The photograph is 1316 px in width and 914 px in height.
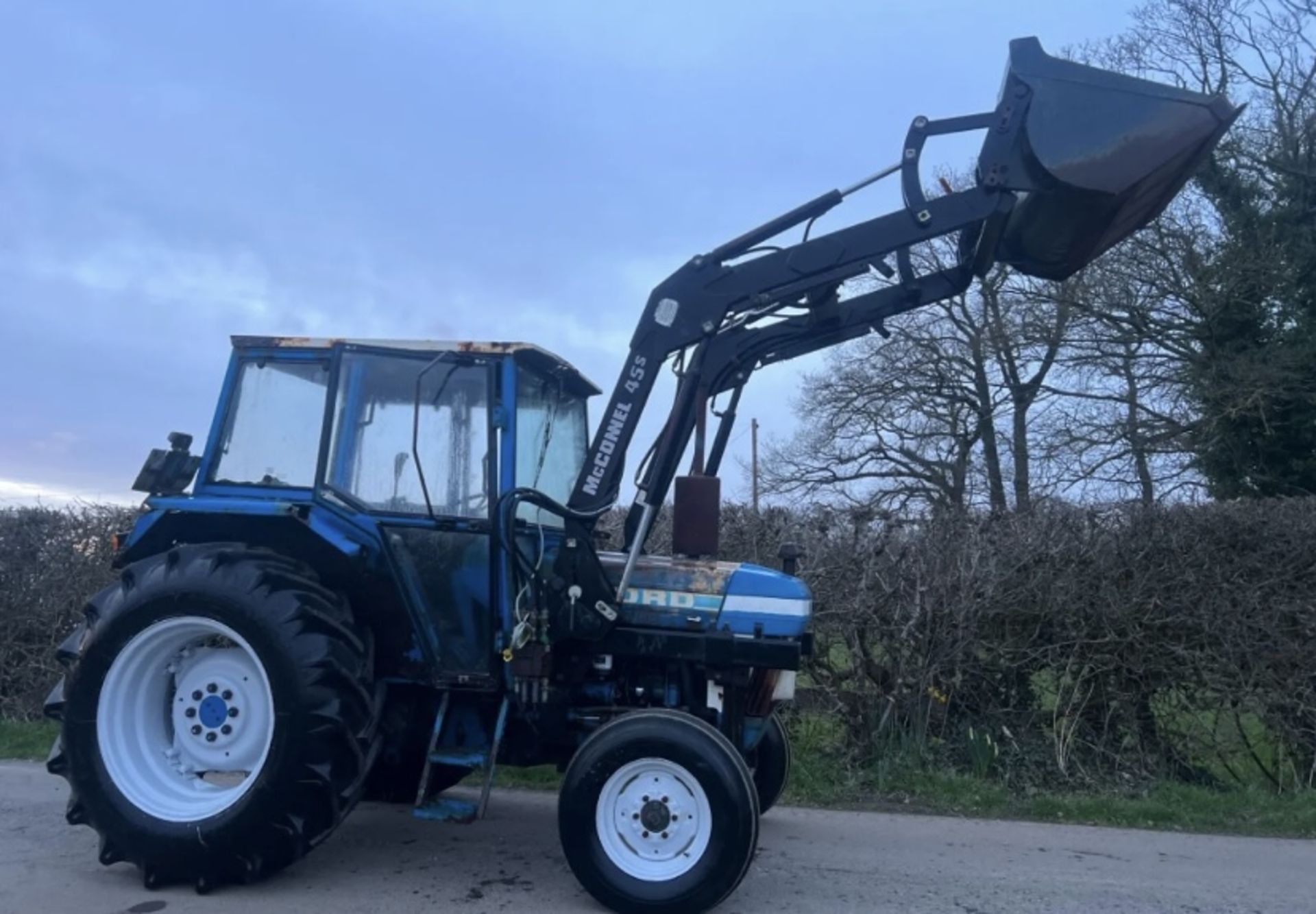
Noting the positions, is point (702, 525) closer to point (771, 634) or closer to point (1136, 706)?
point (771, 634)

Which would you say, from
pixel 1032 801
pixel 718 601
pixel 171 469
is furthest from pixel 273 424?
pixel 1032 801

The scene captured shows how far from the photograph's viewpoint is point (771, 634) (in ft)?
19.2

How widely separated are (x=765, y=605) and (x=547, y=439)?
1.50m

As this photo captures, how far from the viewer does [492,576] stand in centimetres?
581

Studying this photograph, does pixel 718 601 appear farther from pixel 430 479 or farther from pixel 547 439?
pixel 430 479

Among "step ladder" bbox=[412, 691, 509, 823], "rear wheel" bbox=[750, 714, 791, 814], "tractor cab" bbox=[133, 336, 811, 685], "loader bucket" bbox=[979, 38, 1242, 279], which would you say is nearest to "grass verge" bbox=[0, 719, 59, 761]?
"tractor cab" bbox=[133, 336, 811, 685]

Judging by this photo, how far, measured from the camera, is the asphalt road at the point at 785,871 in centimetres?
541

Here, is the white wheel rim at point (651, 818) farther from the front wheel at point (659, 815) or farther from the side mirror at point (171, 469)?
the side mirror at point (171, 469)

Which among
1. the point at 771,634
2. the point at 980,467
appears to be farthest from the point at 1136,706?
the point at 980,467

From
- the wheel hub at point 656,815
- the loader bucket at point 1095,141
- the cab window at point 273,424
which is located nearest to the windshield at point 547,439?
the cab window at point 273,424

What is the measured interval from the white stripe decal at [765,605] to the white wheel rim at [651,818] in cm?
90

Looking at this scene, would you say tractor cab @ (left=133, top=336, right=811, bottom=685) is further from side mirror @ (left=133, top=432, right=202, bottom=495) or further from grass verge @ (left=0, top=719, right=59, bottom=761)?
grass verge @ (left=0, top=719, right=59, bottom=761)

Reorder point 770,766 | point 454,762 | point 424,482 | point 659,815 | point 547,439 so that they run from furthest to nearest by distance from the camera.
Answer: point 770,766
point 547,439
point 424,482
point 454,762
point 659,815

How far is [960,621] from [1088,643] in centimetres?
93
